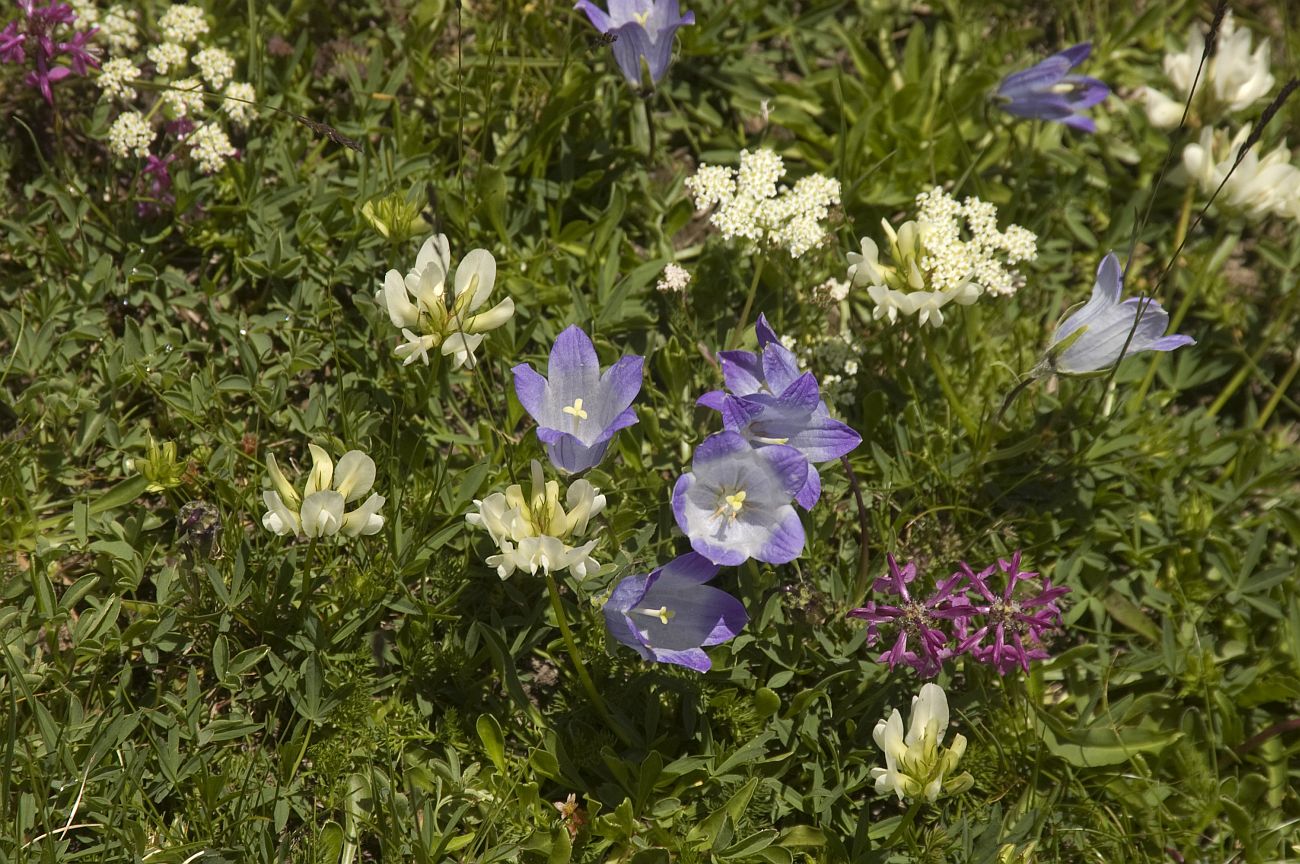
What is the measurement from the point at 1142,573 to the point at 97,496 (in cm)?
350

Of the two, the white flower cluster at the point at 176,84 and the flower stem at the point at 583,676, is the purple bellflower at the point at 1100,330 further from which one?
the white flower cluster at the point at 176,84

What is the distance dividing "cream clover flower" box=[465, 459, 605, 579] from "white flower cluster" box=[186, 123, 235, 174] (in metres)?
1.77

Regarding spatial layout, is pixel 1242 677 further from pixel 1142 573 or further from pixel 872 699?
pixel 872 699

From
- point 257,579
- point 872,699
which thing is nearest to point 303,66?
point 257,579

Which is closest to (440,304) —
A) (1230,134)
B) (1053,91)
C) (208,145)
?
(208,145)

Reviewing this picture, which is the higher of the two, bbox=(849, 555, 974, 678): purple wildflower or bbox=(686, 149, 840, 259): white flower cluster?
bbox=(686, 149, 840, 259): white flower cluster

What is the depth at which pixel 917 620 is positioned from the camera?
9.61ft

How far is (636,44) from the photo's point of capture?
144 inches

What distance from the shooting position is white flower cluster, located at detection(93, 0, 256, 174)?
11.6ft

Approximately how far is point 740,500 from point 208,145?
2.20 m

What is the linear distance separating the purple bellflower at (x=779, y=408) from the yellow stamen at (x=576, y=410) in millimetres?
323

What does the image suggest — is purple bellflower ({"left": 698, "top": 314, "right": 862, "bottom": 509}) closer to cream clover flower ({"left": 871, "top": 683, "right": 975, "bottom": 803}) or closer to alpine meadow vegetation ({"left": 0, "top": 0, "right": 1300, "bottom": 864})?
alpine meadow vegetation ({"left": 0, "top": 0, "right": 1300, "bottom": 864})

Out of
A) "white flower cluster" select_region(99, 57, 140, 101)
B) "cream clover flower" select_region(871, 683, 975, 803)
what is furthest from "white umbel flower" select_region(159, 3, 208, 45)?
"cream clover flower" select_region(871, 683, 975, 803)

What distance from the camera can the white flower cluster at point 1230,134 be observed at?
152 inches
